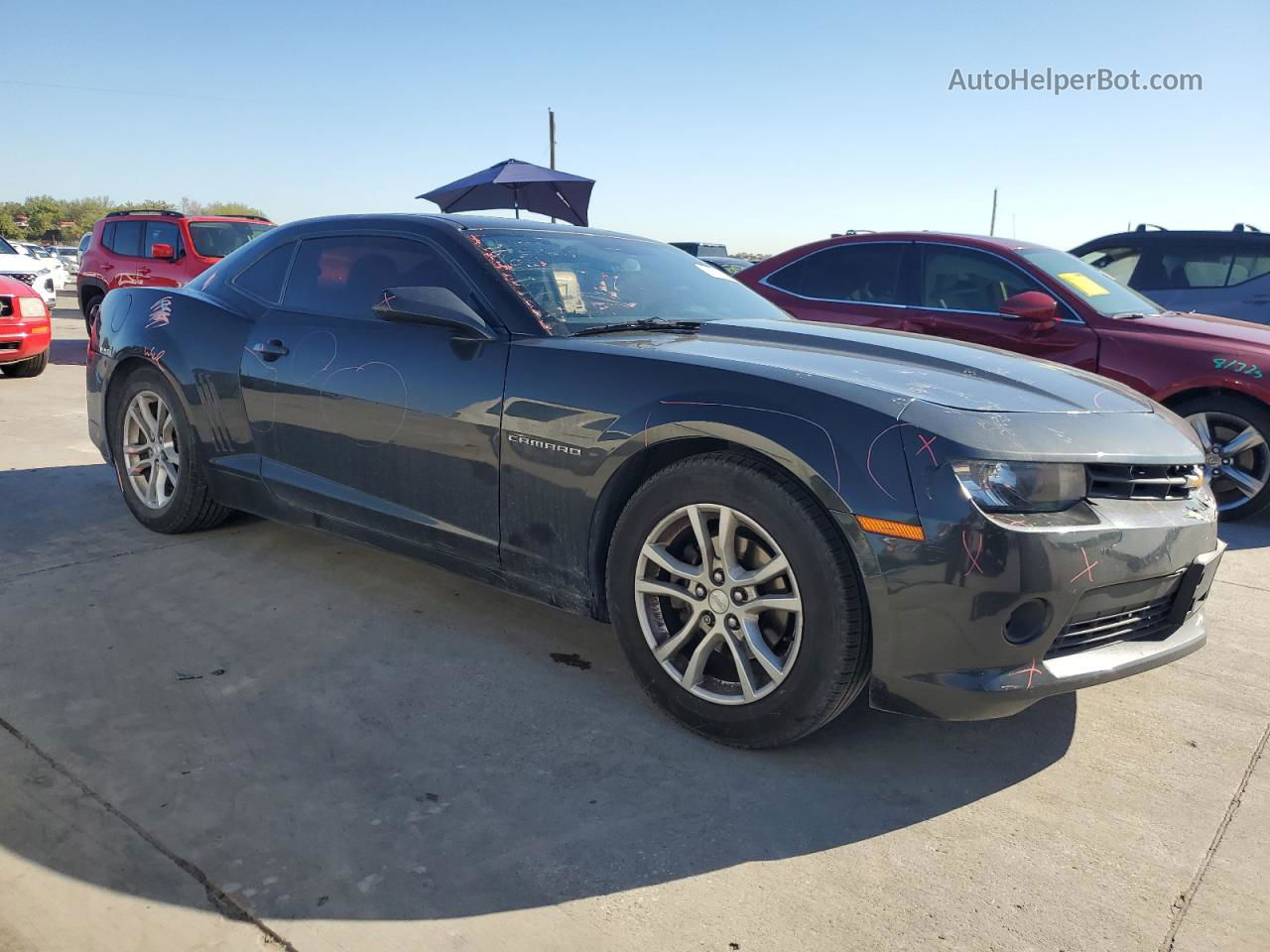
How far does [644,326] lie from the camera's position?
3.48 meters

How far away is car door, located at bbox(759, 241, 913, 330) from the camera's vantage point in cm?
632

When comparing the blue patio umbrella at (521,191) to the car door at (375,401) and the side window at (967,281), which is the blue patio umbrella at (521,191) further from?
the car door at (375,401)

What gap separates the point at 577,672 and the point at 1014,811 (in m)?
1.38

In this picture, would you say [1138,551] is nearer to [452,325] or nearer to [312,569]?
[452,325]

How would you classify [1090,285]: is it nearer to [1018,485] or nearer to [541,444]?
[1018,485]

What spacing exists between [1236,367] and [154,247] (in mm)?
11313

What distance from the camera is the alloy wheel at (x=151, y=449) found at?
449 centimetres

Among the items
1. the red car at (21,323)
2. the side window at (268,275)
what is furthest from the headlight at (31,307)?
the side window at (268,275)

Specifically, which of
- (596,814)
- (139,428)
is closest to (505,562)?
(596,814)

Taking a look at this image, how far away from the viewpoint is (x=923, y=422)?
2473 mm

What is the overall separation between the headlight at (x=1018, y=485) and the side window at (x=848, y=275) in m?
3.99

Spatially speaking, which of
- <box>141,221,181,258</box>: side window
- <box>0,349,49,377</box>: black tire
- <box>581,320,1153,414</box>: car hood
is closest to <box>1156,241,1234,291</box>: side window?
<box>581,320,1153,414</box>: car hood

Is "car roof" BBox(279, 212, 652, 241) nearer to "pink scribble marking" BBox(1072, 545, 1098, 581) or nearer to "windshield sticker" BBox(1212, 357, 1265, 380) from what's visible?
"pink scribble marking" BBox(1072, 545, 1098, 581)

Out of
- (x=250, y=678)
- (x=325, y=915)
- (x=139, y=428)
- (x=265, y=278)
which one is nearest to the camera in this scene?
(x=325, y=915)
